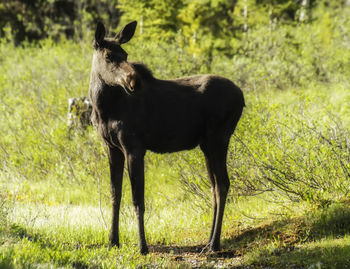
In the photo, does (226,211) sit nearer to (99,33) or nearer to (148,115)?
(148,115)

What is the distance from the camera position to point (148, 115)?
16.2 feet

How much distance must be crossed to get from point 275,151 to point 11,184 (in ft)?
18.7

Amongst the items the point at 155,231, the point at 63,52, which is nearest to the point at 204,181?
the point at 155,231

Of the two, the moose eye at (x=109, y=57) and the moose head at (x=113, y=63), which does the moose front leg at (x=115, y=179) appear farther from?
the moose eye at (x=109, y=57)

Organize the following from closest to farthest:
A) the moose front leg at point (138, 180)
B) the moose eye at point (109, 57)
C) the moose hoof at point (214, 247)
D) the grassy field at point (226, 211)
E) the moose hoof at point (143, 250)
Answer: the grassy field at point (226, 211) < the moose eye at point (109, 57) < the moose front leg at point (138, 180) < the moose hoof at point (143, 250) < the moose hoof at point (214, 247)

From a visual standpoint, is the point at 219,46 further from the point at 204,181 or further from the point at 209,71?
the point at 204,181

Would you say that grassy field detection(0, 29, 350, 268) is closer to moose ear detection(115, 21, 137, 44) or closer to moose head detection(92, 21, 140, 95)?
moose head detection(92, 21, 140, 95)

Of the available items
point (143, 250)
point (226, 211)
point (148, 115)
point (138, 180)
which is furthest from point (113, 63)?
point (226, 211)

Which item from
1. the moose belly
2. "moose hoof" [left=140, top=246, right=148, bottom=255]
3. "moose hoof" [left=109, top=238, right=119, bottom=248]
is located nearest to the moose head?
the moose belly

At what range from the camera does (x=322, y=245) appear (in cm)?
467

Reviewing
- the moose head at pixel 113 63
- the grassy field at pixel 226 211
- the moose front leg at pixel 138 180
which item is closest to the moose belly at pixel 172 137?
the moose front leg at pixel 138 180

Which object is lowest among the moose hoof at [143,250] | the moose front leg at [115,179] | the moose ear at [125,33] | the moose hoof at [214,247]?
the moose hoof at [214,247]

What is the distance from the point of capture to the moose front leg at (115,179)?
17.1ft

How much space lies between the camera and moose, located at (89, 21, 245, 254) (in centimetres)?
477
